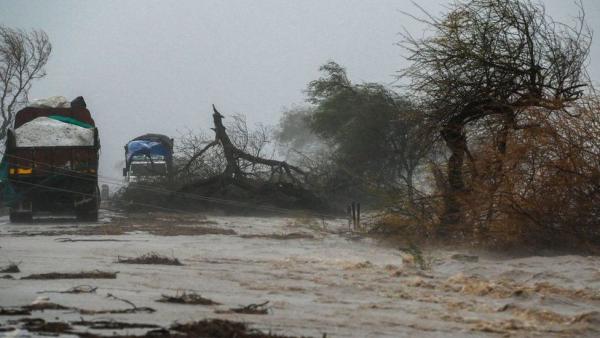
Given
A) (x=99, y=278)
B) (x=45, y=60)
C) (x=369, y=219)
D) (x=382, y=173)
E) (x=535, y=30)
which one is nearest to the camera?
(x=99, y=278)

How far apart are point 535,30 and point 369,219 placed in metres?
5.00

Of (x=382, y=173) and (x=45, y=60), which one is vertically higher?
(x=45, y=60)

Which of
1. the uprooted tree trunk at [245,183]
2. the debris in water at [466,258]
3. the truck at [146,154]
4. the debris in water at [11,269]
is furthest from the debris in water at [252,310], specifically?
the truck at [146,154]

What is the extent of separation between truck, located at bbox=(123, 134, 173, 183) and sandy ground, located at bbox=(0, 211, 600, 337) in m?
19.5

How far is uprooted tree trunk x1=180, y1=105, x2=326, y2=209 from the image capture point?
29.5m

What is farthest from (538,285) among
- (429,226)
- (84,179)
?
(84,179)

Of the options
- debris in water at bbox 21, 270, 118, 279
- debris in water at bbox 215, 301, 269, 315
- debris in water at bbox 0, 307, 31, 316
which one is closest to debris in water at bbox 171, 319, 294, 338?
debris in water at bbox 215, 301, 269, 315

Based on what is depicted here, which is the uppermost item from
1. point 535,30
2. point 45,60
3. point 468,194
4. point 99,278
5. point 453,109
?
point 45,60

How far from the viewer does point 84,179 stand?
25.8m

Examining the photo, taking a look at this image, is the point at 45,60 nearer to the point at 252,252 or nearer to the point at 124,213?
the point at 124,213

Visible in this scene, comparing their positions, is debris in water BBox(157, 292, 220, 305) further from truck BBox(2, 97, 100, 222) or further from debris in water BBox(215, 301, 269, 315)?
truck BBox(2, 97, 100, 222)

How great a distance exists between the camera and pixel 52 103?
93.6ft

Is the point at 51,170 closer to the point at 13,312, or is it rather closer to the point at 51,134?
the point at 51,134

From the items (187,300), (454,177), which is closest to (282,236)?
(454,177)
